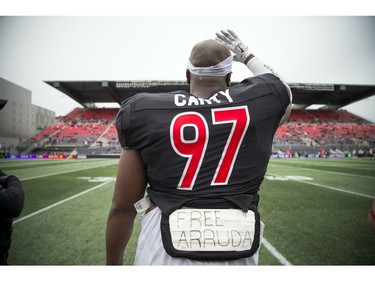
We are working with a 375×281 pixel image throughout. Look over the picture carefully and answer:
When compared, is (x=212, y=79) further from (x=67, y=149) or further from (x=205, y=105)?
(x=67, y=149)

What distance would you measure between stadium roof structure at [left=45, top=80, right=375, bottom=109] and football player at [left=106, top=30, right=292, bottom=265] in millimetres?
30841

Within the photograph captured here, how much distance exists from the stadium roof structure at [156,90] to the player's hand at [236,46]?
30.2 m

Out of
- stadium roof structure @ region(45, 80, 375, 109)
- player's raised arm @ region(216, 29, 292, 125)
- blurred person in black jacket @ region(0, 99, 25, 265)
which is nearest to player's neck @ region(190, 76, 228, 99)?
player's raised arm @ region(216, 29, 292, 125)

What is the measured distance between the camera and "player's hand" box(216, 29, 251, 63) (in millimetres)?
1476

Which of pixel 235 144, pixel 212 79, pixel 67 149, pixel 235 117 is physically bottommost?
pixel 67 149

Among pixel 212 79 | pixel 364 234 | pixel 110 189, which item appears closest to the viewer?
pixel 212 79

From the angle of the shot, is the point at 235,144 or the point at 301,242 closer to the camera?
the point at 235,144

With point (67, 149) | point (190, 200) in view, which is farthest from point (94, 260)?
point (67, 149)

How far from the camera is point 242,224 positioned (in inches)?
41.3

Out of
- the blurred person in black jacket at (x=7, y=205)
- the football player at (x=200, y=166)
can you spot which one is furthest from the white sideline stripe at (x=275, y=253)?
the blurred person in black jacket at (x=7, y=205)

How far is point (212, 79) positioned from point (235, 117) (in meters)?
0.29

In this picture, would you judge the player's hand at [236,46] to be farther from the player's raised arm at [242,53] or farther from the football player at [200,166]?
the football player at [200,166]

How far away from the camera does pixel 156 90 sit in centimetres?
3497

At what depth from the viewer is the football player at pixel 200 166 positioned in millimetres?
1028
